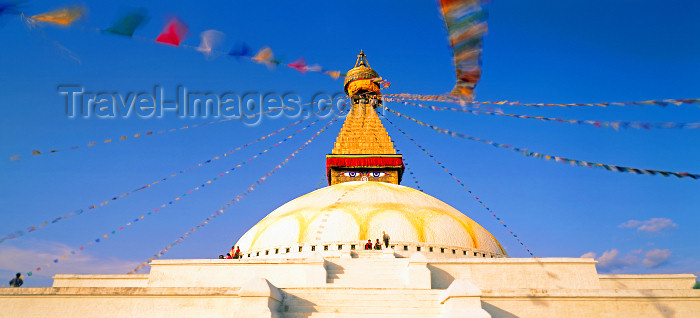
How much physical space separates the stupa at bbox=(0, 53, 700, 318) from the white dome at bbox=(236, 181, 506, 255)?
4cm

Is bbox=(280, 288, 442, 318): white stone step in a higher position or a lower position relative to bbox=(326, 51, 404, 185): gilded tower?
lower

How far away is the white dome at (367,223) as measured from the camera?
15523mm

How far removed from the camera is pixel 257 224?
1820cm

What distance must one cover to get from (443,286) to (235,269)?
223 inches

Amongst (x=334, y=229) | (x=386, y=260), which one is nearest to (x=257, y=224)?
(x=334, y=229)

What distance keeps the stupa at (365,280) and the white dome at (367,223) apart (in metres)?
0.04

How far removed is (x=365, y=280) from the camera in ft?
41.6

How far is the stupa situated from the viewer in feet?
32.0

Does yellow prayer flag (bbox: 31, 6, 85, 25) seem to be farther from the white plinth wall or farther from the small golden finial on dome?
the small golden finial on dome

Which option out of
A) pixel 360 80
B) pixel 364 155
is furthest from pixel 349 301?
pixel 360 80

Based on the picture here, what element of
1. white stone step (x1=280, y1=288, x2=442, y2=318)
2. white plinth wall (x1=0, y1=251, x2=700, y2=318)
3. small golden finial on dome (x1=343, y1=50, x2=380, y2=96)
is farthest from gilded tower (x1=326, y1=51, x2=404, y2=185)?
white stone step (x1=280, y1=288, x2=442, y2=318)

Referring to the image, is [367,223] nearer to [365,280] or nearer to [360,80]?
[365,280]

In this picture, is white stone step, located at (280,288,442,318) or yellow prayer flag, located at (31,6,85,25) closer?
yellow prayer flag, located at (31,6,85,25)

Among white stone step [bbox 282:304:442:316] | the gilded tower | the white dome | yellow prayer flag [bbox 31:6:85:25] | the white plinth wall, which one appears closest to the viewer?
yellow prayer flag [bbox 31:6:85:25]
